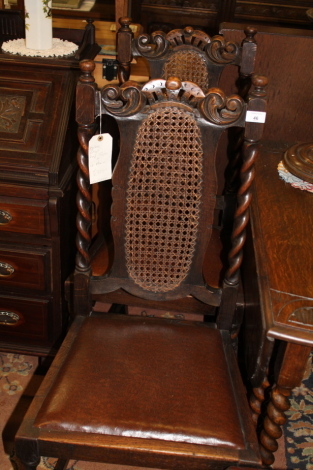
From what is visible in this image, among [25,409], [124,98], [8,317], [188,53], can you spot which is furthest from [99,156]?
[25,409]

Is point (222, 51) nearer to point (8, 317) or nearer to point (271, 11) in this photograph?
point (8, 317)

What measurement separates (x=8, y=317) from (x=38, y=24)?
0.95 metres

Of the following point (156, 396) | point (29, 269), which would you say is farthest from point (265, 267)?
point (29, 269)

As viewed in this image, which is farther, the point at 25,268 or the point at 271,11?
the point at 271,11

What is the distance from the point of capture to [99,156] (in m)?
1.26

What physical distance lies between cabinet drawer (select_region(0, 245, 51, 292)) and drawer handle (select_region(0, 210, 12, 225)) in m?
0.09

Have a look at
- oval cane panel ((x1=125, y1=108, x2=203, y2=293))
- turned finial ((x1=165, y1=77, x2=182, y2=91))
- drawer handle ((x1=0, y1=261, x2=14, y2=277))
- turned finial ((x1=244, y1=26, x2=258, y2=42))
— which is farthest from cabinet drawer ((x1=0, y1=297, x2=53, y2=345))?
turned finial ((x1=244, y1=26, x2=258, y2=42))

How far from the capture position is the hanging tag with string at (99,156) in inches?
48.7

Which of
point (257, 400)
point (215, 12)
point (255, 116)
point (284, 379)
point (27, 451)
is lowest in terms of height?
point (257, 400)

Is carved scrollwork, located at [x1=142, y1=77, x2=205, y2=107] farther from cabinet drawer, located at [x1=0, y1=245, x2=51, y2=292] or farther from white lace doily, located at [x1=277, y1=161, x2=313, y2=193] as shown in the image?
cabinet drawer, located at [x1=0, y1=245, x2=51, y2=292]

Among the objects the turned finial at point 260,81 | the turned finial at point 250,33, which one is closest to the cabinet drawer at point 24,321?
the turned finial at point 260,81

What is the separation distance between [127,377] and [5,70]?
1.00 metres

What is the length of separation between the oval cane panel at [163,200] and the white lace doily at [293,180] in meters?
0.41

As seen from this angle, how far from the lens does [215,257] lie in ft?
5.51
